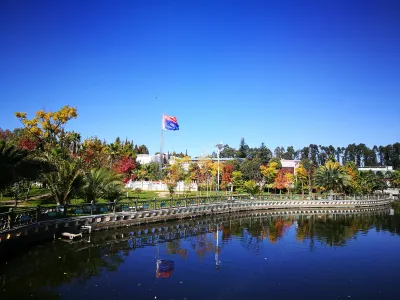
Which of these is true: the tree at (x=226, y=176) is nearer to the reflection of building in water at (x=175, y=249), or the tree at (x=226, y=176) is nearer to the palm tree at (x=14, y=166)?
the reflection of building in water at (x=175, y=249)

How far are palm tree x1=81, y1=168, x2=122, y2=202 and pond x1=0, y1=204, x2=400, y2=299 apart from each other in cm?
555

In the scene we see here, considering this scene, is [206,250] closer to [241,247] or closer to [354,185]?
[241,247]

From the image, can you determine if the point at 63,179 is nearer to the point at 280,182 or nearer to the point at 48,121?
the point at 48,121

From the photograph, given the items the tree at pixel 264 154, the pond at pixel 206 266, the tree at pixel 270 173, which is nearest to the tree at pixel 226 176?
the tree at pixel 270 173

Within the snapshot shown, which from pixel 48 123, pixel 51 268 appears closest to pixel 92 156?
pixel 48 123

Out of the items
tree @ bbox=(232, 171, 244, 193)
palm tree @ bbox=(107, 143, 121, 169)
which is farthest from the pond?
tree @ bbox=(232, 171, 244, 193)

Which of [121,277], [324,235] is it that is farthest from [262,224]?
[121,277]

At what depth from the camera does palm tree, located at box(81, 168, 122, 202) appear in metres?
39.1

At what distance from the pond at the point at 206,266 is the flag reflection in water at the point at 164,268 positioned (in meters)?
0.07

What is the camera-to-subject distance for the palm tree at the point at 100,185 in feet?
128

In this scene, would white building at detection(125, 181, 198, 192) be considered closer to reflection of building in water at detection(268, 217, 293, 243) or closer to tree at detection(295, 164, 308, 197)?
tree at detection(295, 164, 308, 197)

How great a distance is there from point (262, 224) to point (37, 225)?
29.8 metres

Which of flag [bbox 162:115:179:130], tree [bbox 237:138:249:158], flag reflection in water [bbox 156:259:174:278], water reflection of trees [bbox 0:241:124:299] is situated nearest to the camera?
water reflection of trees [bbox 0:241:124:299]

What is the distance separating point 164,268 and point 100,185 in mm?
18946
